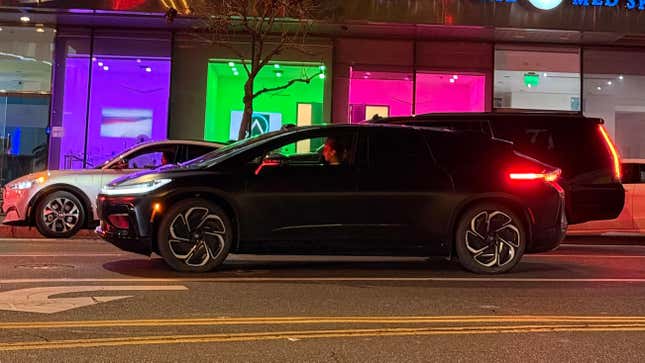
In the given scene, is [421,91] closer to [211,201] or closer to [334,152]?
[334,152]

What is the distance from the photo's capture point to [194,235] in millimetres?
6828

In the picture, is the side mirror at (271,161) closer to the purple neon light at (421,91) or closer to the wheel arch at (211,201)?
the wheel arch at (211,201)

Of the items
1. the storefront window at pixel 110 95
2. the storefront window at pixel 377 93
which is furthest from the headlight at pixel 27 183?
the storefront window at pixel 377 93

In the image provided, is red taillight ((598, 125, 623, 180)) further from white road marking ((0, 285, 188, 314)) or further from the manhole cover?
the manhole cover

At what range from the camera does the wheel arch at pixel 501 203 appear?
7137mm

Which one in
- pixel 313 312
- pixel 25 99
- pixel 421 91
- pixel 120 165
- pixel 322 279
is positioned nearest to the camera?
pixel 313 312

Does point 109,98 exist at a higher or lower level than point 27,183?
higher

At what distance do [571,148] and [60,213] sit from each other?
→ 779cm

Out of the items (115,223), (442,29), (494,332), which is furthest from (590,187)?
(442,29)

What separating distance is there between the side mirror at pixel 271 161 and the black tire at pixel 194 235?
2.01ft

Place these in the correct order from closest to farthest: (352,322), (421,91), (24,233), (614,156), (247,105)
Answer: (352,322) → (614,156) → (24,233) → (247,105) → (421,91)

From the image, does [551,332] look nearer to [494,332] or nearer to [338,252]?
[494,332]

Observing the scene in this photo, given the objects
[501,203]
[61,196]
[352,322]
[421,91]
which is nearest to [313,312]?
[352,322]

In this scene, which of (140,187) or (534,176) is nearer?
(140,187)
